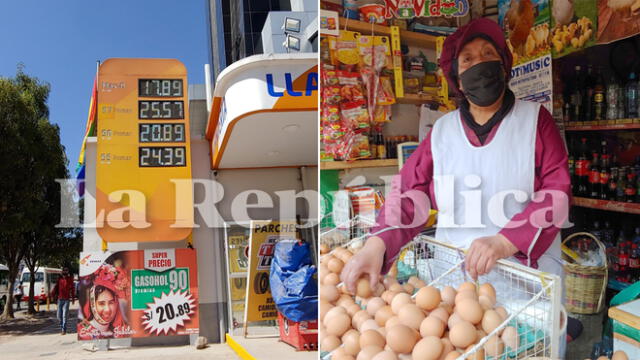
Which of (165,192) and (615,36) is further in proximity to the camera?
(165,192)

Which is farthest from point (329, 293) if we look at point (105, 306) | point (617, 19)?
point (105, 306)

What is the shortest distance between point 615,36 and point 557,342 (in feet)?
4.04

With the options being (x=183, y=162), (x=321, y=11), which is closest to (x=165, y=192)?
(x=183, y=162)

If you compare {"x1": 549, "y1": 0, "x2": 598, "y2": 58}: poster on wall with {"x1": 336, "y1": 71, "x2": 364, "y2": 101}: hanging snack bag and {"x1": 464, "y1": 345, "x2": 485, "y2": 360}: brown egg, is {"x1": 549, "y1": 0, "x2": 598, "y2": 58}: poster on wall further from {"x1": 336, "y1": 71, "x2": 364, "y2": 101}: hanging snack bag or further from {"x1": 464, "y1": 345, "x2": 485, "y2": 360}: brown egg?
{"x1": 464, "y1": 345, "x2": 485, "y2": 360}: brown egg

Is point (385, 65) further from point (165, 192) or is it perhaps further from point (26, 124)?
point (26, 124)

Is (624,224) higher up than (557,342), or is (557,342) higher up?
(624,224)

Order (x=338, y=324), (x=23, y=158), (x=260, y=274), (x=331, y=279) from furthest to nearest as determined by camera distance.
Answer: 1. (x=23, y=158)
2. (x=260, y=274)
3. (x=331, y=279)
4. (x=338, y=324)

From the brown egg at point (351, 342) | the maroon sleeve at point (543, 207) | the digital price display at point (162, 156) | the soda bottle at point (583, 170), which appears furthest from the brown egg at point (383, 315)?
the digital price display at point (162, 156)

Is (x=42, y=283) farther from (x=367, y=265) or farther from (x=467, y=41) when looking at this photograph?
Answer: (x=467, y=41)

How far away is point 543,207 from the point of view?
7.10 ft

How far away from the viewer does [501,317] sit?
206cm

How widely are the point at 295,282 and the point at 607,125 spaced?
4.76 metres

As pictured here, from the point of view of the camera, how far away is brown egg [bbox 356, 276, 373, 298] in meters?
2.35

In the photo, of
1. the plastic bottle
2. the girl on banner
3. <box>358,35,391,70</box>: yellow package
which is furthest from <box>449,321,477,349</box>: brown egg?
the girl on banner
